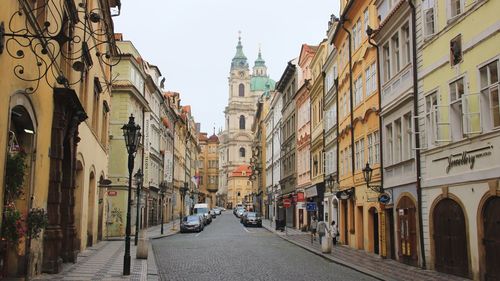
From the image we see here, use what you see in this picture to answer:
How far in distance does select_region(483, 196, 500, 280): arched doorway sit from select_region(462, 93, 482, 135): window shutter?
1979mm

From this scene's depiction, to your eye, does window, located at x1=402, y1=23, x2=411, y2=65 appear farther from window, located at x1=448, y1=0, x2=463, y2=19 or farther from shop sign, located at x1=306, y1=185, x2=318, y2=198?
shop sign, located at x1=306, y1=185, x2=318, y2=198

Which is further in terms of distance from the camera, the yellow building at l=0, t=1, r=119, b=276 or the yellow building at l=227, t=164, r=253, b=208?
the yellow building at l=227, t=164, r=253, b=208

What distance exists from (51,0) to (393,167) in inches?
563

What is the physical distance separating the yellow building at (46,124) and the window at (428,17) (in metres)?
10.4

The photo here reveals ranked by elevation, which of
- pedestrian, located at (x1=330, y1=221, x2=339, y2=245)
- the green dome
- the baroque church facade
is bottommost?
pedestrian, located at (x1=330, y1=221, x2=339, y2=245)

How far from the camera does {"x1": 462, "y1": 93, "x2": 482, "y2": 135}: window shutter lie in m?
15.7

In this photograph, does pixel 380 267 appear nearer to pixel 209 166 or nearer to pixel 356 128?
pixel 356 128

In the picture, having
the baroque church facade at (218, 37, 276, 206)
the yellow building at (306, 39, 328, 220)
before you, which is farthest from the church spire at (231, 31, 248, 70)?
the yellow building at (306, 39, 328, 220)

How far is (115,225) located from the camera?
140ft

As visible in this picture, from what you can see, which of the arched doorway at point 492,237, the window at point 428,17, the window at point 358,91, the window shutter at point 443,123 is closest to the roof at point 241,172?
the window at point 358,91

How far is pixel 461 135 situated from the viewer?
16984 millimetres

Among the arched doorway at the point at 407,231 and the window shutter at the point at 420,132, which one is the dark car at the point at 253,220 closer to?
the arched doorway at the point at 407,231

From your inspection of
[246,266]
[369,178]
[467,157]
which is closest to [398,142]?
[369,178]

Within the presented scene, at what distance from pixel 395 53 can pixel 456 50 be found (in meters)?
6.19
